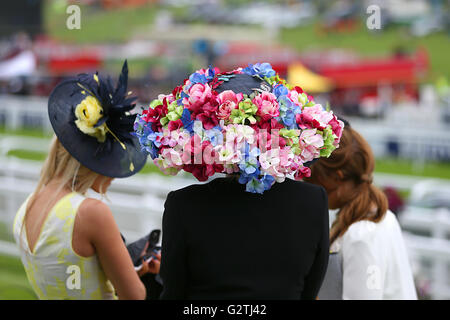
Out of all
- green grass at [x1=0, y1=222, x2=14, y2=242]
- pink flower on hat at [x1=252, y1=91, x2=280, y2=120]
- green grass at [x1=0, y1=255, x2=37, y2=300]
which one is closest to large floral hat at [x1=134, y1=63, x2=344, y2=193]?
pink flower on hat at [x1=252, y1=91, x2=280, y2=120]

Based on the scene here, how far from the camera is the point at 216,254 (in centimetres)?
169

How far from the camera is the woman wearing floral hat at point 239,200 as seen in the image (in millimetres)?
1690

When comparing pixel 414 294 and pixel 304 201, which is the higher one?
pixel 304 201

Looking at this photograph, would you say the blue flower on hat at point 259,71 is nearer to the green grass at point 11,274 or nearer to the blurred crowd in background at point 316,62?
the blurred crowd in background at point 316,62

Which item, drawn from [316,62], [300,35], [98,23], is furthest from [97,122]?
[98,23]

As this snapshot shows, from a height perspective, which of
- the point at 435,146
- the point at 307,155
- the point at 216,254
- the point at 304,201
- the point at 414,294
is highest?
the point at 307,155

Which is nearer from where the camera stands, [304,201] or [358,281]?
[304,201]

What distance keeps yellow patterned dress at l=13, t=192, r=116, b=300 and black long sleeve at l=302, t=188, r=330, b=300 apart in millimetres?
771

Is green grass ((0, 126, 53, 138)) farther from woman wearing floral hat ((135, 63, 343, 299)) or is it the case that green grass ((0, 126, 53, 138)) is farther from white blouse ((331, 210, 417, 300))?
woman wearing floral hat ((135, 63, 343, 299))

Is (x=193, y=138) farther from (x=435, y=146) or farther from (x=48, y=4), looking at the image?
(x=48, y=4)

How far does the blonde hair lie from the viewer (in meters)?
2.29
